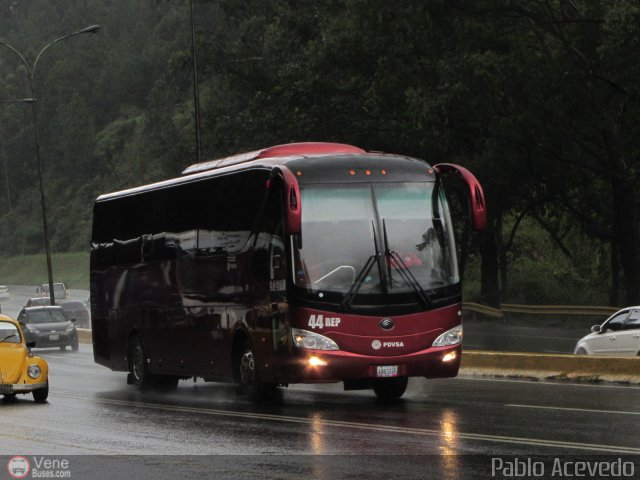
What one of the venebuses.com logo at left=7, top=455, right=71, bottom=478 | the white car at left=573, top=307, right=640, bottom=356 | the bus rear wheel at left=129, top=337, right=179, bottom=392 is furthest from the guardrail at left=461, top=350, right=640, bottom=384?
the venebuses.com logo at left=7, top=455, right=71, bottom=478

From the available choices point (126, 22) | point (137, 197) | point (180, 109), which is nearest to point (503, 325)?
point (137, 197)

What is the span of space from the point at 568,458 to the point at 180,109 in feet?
405

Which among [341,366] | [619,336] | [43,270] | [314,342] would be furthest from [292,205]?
[43,270]

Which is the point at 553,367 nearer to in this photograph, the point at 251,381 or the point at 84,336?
the point at 251,381

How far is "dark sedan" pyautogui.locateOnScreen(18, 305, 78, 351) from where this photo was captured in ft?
146

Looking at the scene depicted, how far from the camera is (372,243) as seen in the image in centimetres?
1769

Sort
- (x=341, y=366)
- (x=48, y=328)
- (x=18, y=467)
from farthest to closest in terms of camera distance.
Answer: (x=48, y=328), (x=341, y=366), (x=18, y=467)

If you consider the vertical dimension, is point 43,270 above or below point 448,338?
above

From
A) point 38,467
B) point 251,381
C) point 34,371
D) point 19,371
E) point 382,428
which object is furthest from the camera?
point 34,371

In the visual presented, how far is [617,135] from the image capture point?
131 ft

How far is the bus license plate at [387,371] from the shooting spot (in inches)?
685

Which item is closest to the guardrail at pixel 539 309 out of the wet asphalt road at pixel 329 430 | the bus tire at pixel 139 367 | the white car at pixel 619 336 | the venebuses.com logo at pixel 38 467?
the white car at pixel 619 336

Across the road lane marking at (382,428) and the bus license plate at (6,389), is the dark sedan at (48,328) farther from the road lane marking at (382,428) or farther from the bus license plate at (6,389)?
the road lane marking at (382,428)

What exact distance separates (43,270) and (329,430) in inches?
4794
